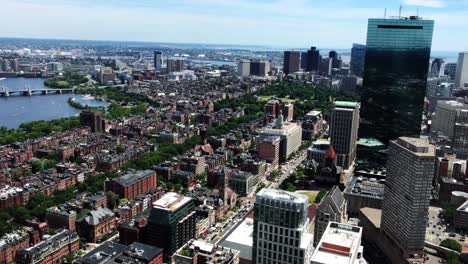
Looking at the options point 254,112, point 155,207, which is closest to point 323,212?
point 155,207

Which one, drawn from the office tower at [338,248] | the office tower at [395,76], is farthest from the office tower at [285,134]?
the office tower at [338,248]

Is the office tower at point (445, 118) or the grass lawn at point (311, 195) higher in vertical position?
the office tower at point (445, 118)

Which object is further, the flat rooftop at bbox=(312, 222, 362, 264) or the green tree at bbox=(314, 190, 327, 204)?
the green tree at bbox=(314, 190, 327, 204)

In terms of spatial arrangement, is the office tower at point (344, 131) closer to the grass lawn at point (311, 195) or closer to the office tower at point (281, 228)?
the grass lawn at point (311, 195)

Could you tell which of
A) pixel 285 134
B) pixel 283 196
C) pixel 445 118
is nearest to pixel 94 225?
pixel 283 196

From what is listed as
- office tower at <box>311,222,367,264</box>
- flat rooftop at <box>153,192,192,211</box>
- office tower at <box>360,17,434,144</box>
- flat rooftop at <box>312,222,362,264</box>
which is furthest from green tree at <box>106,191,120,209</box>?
office tower at <box>360,17,434,144</box>

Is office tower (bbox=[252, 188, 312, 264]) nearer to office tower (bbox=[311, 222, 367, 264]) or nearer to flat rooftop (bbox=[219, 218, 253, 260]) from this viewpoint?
office tower (bbox=[311, 222, 367, 264])
